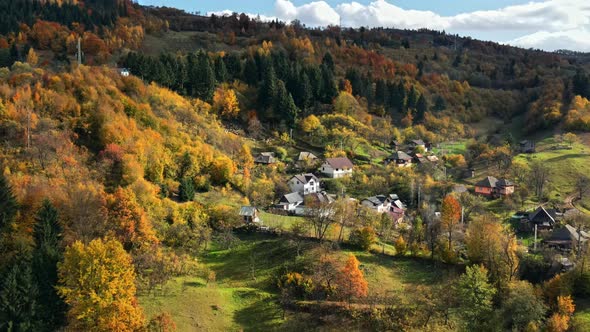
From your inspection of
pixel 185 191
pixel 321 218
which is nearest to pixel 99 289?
pixel 185 191

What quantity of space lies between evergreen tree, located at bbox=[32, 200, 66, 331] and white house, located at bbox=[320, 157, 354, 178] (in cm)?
3586

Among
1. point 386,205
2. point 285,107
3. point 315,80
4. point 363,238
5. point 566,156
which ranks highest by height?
point 315,80

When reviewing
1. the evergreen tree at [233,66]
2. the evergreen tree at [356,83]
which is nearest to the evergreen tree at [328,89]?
the evergreen tree at [356,83]

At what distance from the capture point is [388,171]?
62.2 m

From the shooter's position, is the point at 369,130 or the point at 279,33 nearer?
the point at 369,130

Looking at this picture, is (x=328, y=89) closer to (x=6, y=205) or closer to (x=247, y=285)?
(x=247, y=285)

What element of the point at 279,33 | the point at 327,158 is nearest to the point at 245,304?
the point at 327,158

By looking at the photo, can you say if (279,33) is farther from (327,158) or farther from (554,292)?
(554,292)

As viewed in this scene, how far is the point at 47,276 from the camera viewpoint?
28984mm

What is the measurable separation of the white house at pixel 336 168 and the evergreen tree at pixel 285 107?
11329mm

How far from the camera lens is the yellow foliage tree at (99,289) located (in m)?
26.5

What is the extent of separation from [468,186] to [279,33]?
211ft

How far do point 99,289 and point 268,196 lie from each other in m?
26.2

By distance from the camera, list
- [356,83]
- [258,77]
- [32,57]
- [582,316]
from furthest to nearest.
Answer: [356,83], [258,77], [32,57], [582,316]
